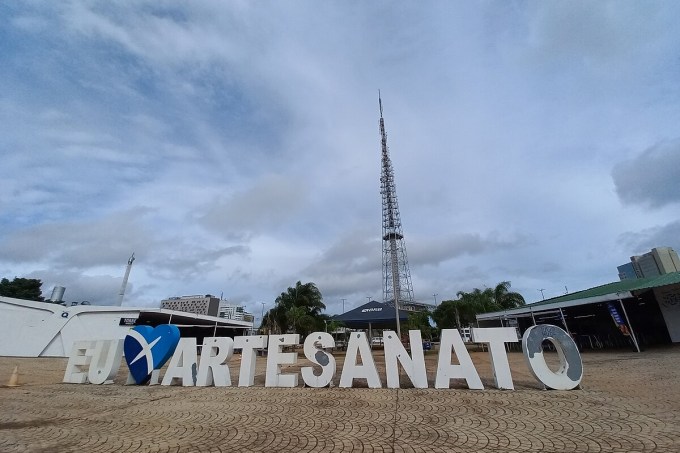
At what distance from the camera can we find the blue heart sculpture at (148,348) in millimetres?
11570

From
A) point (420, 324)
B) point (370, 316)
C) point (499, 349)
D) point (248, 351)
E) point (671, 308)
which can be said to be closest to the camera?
point (499, 349)

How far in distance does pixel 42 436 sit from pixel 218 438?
3.24 metres

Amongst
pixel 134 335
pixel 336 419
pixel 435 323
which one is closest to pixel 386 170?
pixel 435 323

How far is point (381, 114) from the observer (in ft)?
147

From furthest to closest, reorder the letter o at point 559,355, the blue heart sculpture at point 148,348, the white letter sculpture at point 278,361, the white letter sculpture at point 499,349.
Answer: the blue heart sculpture at point 148,348, the white letter sculpture at point 278,361, the white letter sculpture at point 499,349, the letter o at point 559,355

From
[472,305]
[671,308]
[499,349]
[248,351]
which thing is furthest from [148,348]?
[472,305]

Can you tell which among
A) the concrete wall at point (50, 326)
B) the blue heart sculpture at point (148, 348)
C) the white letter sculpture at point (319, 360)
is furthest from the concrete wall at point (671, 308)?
the concrete wall at point (50, 326)

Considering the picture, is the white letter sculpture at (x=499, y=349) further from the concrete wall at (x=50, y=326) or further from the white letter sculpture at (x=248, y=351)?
the concrete wall at (x=50, y=326)

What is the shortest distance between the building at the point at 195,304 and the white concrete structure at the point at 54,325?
50844mm

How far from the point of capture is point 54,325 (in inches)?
1177

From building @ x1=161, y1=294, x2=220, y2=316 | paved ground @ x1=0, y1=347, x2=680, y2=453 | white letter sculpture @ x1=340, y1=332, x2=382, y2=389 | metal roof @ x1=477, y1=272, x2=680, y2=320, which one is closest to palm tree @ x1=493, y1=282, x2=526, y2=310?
metal roof @ x1=477, y1=272, x2=680, y2=320

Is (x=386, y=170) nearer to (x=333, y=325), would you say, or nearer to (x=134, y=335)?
(x=333, y=325)

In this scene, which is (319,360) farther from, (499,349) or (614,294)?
(614,294)

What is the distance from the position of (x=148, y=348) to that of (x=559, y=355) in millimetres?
13139
